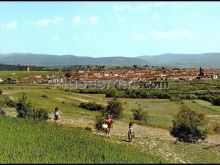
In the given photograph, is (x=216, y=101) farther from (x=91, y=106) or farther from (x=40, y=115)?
(x=40, y=115)

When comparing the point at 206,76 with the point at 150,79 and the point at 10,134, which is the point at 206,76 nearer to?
the point at 150,79

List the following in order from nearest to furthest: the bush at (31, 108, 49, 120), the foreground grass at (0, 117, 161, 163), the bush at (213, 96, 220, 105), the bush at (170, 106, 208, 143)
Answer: the foreground grass at (0, 117, 161, 163), the bush at (170, 106, 208, 143), the bush at (31, 108, 49, 120), the bush at (213, 96, 220, 105)

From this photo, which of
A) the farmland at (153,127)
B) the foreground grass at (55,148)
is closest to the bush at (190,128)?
the farmland at (153,127)

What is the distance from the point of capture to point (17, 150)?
28.7 m

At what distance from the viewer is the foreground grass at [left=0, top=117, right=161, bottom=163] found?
87.1ft

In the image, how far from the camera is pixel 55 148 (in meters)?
30.4

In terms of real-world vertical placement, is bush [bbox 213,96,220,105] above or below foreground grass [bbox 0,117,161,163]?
below

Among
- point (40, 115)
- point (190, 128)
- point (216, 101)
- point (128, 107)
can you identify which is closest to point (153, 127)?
point (40, 115)

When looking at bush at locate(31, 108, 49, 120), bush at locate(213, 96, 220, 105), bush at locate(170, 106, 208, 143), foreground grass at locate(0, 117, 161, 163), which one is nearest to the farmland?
bush at locate(170, 106, 208, 143)

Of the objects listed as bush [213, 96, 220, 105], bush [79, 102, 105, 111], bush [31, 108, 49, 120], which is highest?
bush [31, 108, 49, 120]

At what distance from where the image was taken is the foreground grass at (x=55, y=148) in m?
26.6

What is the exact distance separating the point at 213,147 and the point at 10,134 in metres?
14.6

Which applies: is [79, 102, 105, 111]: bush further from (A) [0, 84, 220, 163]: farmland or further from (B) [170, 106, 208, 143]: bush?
(B) [170, 106, 208, 143]: bush

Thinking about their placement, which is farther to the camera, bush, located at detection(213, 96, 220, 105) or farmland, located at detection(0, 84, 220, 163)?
bush, located at detection(213, 96, 220, 105)
